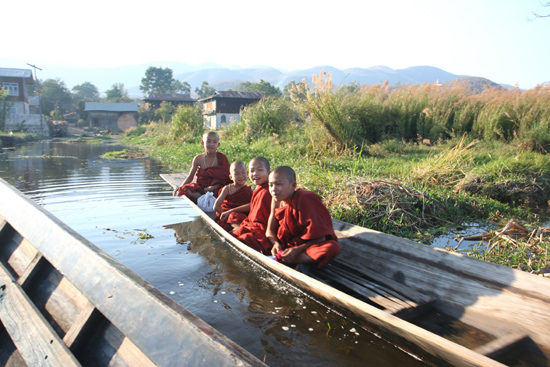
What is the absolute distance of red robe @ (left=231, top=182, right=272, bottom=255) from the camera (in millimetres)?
3816

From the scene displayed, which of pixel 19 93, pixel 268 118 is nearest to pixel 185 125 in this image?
pixel 268 118

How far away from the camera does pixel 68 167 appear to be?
464 inches

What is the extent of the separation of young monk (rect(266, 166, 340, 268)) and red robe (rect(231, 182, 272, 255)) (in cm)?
36

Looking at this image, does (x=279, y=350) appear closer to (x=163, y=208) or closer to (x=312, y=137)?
(x=163, y=208)

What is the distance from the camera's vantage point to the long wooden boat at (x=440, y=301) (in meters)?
2.22

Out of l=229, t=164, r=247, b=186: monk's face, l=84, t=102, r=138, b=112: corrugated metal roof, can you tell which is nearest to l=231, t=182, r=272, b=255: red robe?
l=229, t=164, r=247, b=186: monk's face

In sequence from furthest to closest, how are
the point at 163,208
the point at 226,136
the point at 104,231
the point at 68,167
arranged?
the point at 226,136, the point at 68,167, the point at 163,208, the point at 104,231

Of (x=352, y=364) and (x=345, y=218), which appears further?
(x=345, y=218)

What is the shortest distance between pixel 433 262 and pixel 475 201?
9.17ft

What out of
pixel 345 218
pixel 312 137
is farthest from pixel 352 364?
pixel 312 137

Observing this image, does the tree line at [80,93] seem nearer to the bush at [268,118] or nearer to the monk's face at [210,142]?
the bush at [268,118]

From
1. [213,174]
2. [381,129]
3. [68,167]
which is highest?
[381,129]

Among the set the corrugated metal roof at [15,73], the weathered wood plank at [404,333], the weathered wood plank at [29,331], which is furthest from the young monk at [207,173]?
the corrugated metal roof at [15,73]

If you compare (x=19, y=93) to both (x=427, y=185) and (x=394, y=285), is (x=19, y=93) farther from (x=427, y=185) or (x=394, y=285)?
(x=394, y=285)
